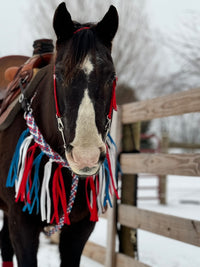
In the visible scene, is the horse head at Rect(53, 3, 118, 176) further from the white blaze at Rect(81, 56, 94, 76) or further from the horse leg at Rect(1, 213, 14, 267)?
the horse leg at Rect(1, 213, 14, 267)

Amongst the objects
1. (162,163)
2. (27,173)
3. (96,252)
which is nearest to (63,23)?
(27,173)

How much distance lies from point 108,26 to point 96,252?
278cm

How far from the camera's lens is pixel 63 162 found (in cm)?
190

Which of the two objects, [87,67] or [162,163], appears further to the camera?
[162,163]

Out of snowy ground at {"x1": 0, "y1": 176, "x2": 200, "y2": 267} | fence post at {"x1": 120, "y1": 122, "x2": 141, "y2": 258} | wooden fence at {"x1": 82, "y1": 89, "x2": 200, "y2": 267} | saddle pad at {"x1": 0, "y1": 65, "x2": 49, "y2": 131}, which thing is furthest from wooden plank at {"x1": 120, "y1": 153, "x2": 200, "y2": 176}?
saddle pad at {"x1": 0, "y1": 65, "x2": 49, "y2": 131}

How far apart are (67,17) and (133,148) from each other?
1905 millimetres

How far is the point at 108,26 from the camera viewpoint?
1818mm

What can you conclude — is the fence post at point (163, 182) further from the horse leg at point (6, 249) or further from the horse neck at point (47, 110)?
the horse neck at point (47, 110)

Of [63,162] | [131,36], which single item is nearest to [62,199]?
[63,162]

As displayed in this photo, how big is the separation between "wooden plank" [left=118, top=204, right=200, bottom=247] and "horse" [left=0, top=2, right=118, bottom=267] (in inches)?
28.6

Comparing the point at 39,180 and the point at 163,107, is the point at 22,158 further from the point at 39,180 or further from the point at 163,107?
the point at 163,107

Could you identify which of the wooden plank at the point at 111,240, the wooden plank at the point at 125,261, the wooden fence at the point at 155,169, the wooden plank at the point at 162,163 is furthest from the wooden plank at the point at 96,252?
the wooden plank at the point at 162,163

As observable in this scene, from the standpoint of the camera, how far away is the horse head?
58.9 inches

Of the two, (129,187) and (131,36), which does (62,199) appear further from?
(131,36)
